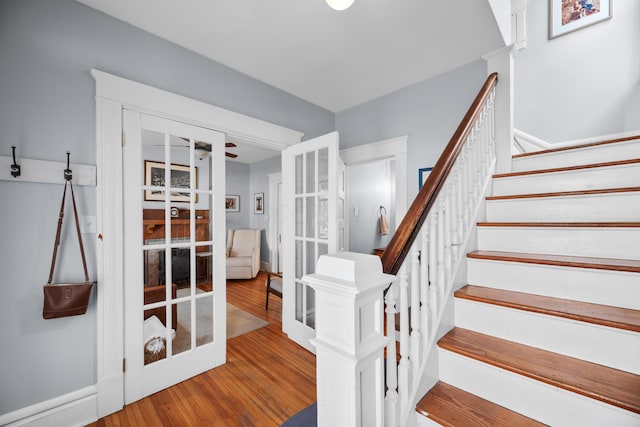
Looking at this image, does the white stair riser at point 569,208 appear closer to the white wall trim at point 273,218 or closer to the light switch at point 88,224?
the light switch at point 88,224

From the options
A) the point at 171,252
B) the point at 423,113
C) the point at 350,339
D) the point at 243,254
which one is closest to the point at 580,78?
the point at 423,113

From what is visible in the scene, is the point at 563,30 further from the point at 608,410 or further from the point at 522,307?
the point at 608,410

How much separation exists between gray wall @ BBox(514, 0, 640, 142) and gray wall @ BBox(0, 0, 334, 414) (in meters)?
3.60

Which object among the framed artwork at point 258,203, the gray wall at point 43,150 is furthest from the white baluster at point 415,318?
the framed artwork at point 258,203

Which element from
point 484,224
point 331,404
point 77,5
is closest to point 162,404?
point 331,404

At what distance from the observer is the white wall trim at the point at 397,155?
8.70ft

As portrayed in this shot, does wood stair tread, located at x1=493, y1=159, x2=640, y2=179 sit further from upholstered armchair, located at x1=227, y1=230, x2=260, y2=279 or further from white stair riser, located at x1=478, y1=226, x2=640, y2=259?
upholstered armchair, located at x1=227, y1=230, x2=260, y2=279

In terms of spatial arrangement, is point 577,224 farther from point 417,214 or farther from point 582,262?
point 417,214

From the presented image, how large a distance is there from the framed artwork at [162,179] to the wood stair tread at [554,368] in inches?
76.9

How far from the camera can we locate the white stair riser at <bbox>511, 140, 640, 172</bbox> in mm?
1557

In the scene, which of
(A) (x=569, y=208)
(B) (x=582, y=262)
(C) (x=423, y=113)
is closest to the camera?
(B) (x=582, y=262)

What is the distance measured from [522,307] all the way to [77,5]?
9.62 feet

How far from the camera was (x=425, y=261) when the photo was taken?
105cm

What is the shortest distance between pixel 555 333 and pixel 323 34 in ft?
7.20
